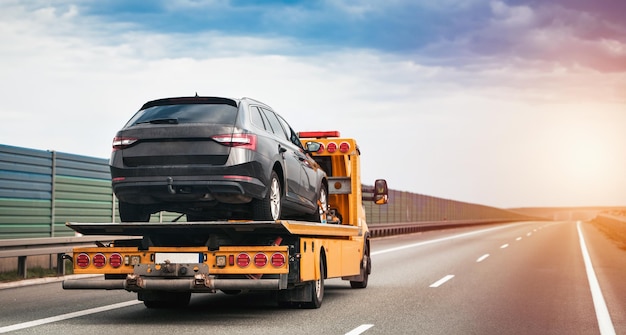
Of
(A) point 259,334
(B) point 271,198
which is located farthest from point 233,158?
(A) point 259,334

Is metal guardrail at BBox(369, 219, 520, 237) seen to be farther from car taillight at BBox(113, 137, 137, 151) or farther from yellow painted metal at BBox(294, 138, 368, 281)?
car taillight at BBox(113, 137, 137, 151)

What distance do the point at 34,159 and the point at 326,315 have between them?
8497 mm

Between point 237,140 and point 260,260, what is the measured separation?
1.37 meters

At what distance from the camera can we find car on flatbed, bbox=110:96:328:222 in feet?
29.4

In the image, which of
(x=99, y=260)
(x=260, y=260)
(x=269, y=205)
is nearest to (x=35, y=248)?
(x=99, y=260)

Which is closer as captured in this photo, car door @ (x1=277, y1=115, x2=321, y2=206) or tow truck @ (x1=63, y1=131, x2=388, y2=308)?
tow truck @ (x1=63, y1=131, x2=388, y2=308)

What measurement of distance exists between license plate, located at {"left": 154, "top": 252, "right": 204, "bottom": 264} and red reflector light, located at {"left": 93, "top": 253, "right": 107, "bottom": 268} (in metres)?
0.67

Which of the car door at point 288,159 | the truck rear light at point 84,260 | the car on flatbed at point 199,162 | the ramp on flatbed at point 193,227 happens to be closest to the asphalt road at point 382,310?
the truck rear light at point 84,260

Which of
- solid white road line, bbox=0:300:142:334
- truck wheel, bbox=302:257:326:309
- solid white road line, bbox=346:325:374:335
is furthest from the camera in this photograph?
truck wheel, bbox=302:257:326:309

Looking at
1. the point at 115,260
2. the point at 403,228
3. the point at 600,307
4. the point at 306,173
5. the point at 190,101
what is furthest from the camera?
the point at 403,228

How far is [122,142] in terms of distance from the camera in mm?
9297

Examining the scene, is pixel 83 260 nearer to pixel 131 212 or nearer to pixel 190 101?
pixel 131 212

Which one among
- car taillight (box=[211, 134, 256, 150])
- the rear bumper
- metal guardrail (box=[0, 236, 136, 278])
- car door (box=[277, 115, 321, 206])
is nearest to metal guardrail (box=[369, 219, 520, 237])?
metal guardrail (box=[0, 236, 136, 278])

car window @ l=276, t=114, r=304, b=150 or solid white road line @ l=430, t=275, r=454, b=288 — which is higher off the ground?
car window @ l=276, t=114, r=304, b=150
